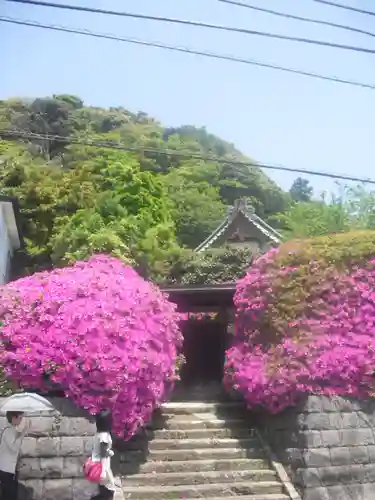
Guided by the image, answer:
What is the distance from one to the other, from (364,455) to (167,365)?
12.9ft

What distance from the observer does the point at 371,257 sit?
12.0 metres

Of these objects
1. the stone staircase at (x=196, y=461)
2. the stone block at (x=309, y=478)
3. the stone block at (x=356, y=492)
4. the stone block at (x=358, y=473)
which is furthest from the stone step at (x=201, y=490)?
the stone block at (x=358, y=473)

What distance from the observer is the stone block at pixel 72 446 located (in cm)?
931

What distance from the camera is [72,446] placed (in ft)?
30.7

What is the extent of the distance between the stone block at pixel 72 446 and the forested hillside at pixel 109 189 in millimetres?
5004

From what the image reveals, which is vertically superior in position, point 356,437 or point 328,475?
point 356,437

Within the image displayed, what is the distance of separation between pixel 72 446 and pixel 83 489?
2.21ft

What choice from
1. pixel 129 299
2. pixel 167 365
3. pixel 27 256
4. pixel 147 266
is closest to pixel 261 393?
pixel 167 365

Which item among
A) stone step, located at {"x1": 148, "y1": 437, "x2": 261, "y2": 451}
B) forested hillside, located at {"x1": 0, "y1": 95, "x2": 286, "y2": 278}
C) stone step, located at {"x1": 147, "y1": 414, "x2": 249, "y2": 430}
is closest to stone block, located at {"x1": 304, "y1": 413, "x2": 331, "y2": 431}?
stone step, located at {"x1": 148, "y1": 437, "x2": 261, "y2": 451}

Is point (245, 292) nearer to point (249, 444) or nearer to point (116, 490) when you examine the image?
point (249, 444)

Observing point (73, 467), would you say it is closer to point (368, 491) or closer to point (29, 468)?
point (29, 468)

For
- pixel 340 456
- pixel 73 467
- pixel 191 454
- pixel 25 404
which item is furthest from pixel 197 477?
pixel 25 404

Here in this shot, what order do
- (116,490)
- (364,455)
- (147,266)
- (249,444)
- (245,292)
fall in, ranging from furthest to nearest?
(147,266), (245,292), (249,444), (364,455), (116,490)

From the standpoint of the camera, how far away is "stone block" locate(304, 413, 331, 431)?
10414 millimetres
